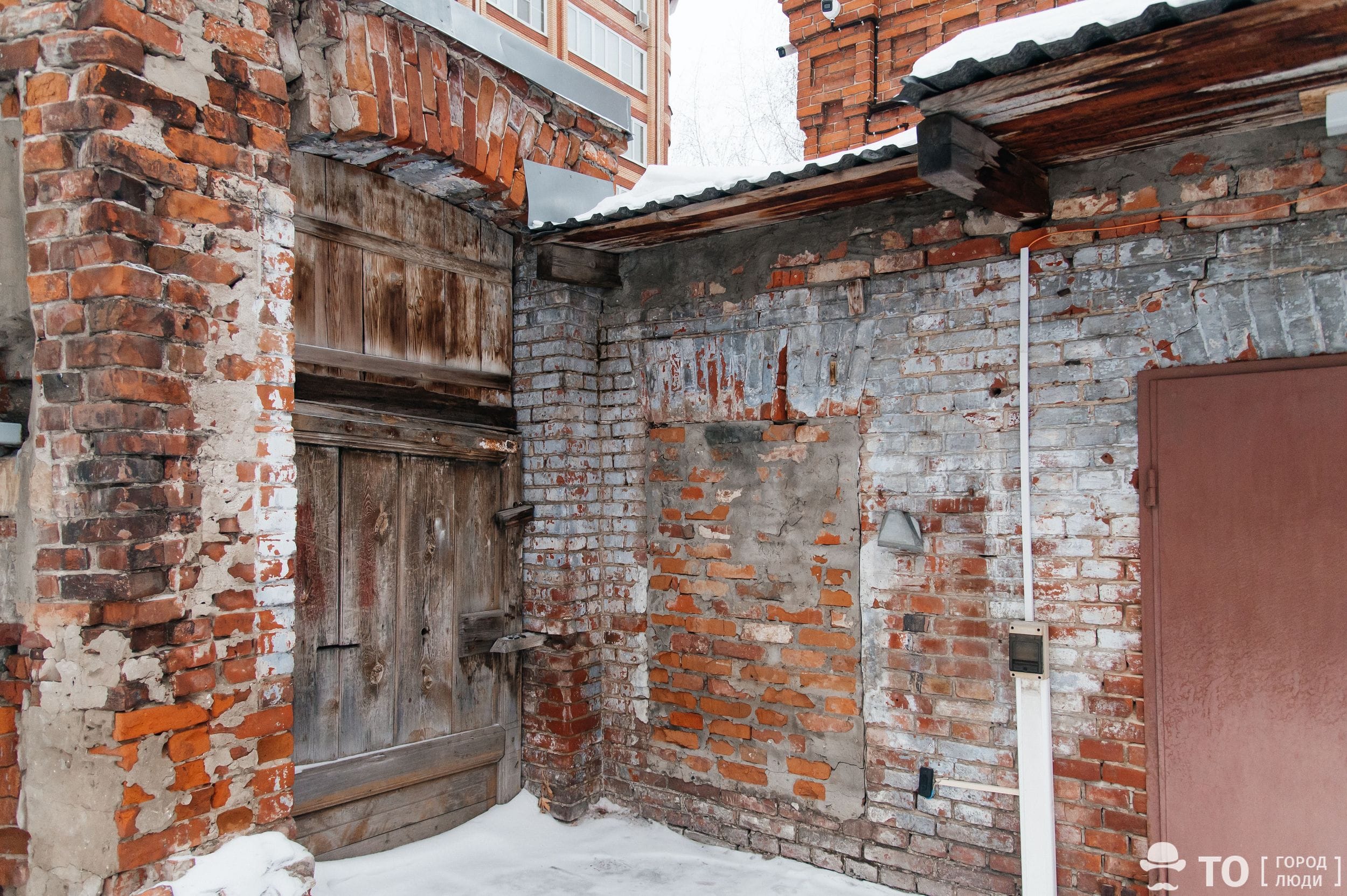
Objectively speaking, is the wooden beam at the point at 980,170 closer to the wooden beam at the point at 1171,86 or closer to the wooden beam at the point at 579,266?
the wooden beam at the point at 1171,86

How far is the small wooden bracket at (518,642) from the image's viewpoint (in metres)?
3.82

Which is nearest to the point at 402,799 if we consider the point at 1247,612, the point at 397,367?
the point at 397,367

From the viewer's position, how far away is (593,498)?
4.00 meters

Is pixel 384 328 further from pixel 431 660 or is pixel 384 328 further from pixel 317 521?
pixel 431 660

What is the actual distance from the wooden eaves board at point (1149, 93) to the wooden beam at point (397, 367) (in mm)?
1386

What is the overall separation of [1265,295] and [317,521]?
324 centimetres

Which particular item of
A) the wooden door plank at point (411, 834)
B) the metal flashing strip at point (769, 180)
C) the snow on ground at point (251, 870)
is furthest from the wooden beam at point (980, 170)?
the wooden door plank at point (411, 834)

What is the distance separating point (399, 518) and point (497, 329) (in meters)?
1.03

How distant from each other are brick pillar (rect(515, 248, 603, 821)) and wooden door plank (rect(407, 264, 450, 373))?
460mm

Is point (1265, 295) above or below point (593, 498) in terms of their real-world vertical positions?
above

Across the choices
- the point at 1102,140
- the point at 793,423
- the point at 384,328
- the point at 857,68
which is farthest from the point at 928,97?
the point at 857,68

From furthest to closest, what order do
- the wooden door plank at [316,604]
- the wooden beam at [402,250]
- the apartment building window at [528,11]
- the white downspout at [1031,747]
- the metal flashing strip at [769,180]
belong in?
the apartment building window at [528,11], the wooden beam at [402,250], the wooden door plank at [316,604], the white downspout at [1031,747], the metal flashing strip at [769,180]

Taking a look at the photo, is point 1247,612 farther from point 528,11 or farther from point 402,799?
point 528,11

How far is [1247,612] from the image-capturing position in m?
2.61
